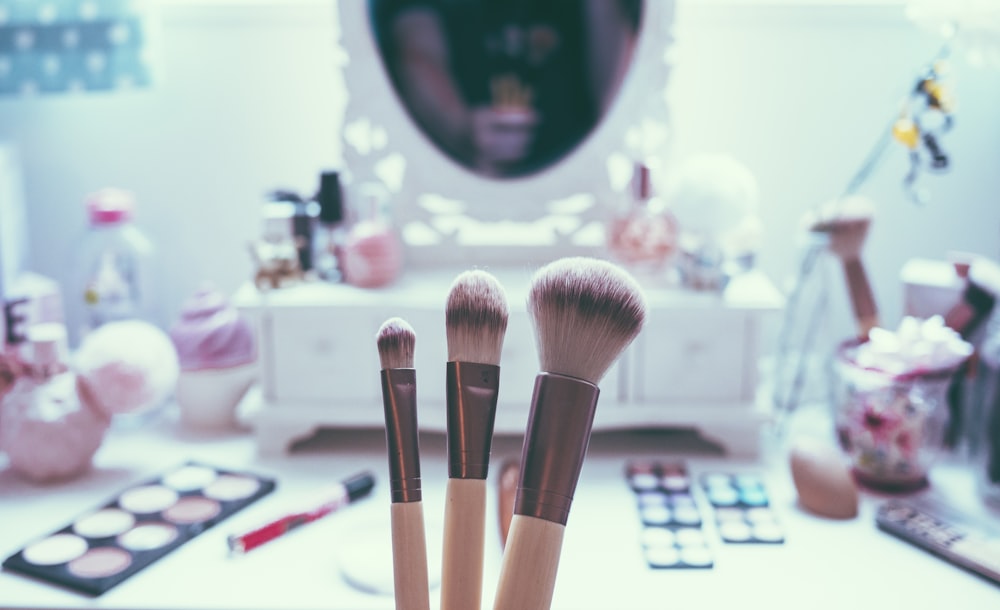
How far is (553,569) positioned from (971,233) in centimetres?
92

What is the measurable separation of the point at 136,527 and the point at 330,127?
59cm

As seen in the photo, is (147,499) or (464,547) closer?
(464,547)

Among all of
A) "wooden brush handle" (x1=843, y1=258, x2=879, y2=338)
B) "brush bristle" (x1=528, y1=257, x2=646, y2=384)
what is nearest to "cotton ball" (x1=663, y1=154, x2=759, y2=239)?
"wooden brush handle" (x1=843, y1=258, x2=879, y2=338)

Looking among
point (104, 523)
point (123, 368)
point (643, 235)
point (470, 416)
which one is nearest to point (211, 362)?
point (123, 368)

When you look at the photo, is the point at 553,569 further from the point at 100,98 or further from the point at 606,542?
the point at 100,98

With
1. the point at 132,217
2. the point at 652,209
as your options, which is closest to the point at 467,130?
the point at 652,209

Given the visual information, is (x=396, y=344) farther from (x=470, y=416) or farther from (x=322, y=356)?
(x=322, y=356)

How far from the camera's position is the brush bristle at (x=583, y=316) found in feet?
1.65

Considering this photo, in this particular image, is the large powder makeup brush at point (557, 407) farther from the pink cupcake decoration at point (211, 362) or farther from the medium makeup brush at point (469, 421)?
the pink cupcake decoration at point (211, 362)

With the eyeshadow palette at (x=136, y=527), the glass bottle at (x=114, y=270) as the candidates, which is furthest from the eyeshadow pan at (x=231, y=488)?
the glass bottle at (x=114, y=270)

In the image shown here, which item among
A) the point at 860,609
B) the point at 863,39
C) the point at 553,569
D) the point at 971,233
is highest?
the point at 863,39

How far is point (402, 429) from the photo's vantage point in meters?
0.54

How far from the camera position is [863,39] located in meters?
1.14

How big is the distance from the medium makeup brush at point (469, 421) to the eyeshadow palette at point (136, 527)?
36 cm
